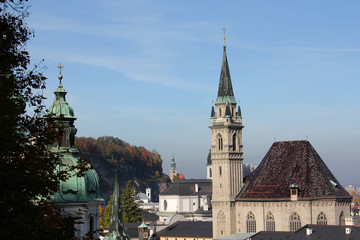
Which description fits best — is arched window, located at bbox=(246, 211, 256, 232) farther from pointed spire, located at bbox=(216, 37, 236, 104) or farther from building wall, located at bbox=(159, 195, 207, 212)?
building wall, located at bbox=(159, 195, 207, 212)

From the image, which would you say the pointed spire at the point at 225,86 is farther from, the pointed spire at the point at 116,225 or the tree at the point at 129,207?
the pointed spire at the point at 116,225

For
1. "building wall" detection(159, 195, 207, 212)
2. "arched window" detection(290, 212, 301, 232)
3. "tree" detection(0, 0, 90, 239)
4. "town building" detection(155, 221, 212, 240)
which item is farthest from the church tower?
"tree" detection(0, 0, 90, 239)

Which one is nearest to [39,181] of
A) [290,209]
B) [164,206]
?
[290,209]

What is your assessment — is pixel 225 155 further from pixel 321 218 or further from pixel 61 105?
pixel 61 105

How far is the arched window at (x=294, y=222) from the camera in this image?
87.6m

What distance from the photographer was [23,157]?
18891mm

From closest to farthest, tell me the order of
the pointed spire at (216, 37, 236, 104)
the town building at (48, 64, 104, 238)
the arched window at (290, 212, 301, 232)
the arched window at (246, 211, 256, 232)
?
1. the town building at (48, 64, 104, 238)
2. the arched window at (290, 212, 301, 232)
3. the arched window at (246, 211, 256, 232)
4. the pointed spire at (216, 37, 236, 104)

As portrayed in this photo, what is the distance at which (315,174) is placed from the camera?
8962 centimetres

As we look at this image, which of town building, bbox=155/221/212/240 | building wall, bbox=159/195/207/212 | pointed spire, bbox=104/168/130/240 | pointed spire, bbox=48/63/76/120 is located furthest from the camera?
building wall, bbox=159/195/207/212

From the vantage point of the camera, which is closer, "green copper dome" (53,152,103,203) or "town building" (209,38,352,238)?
"green copper dome" (53,152,103,203)

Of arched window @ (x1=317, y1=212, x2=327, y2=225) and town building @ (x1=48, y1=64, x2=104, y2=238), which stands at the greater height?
town building @ (x1=48, y1=64, x2=104, y2=238)

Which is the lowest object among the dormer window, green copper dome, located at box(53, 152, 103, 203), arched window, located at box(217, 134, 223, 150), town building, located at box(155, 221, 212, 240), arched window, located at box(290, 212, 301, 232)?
town building, located at box(155, 221, 212, 240)

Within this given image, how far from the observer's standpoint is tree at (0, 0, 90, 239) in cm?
1747

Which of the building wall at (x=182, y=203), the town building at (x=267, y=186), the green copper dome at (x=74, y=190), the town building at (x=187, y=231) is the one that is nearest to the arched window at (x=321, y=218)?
the town building at (x=267, y=186)
